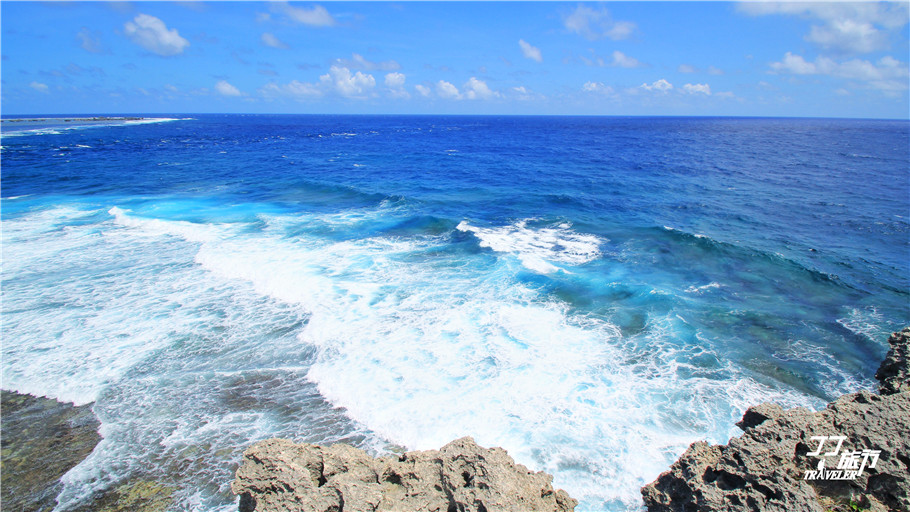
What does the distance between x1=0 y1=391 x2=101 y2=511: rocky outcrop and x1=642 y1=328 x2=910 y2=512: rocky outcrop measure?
13221 millimetres

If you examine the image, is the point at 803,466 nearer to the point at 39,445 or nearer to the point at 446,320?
the point at 446,320

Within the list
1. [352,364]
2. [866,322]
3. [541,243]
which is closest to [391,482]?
[352,364]

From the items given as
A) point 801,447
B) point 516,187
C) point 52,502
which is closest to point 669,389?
point 801,447

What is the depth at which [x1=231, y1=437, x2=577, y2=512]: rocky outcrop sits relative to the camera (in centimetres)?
652

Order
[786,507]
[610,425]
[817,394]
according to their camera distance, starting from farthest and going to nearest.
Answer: [817,394] → [610,425] → [786,507]

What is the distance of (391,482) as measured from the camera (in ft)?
23.7

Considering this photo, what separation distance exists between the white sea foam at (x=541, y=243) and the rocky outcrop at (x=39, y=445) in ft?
59.8

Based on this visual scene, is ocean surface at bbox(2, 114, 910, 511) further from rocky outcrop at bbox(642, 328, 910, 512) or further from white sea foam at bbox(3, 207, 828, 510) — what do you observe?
rocky outcrop at bbox(642, 328, 910, 512)

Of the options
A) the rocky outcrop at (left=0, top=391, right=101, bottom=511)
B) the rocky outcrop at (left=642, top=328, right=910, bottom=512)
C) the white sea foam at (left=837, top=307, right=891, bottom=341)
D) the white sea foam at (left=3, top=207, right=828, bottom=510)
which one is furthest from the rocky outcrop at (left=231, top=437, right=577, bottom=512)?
the white sea foam at (left=837, top=307, right=891, bottom=341)

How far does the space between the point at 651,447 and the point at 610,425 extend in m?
1.10

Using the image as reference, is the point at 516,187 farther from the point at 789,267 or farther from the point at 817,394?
the point at 817,394

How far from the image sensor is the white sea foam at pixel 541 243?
23.3 metres

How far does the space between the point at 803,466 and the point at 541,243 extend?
19.8m

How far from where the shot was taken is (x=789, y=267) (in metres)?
21.9
